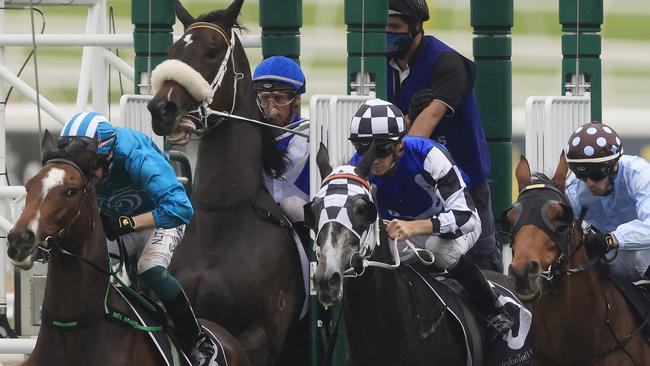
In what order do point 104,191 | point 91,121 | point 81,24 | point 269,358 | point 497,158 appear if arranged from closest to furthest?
1. point 91,121
2. point 104,191
3. point 269,358
4. point 497,158
5. point 81,24

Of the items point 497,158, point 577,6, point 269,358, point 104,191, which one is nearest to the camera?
point 104,191

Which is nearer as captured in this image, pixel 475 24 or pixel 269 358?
pixel 269 358

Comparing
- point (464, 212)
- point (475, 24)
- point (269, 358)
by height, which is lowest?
point (269, 358)

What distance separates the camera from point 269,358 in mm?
8914

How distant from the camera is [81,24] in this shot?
58.5 feet

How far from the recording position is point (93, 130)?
7527mm

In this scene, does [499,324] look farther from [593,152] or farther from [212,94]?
[212,94]

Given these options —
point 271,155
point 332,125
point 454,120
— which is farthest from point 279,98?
point 454,120

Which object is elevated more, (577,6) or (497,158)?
(577,6)

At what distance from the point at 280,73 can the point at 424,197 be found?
1.63 metres

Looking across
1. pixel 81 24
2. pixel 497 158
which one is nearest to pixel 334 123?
pixel 497 158

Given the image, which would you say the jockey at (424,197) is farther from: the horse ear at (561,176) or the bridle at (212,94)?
the bridle at (212,94)

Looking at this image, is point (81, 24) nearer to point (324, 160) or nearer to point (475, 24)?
point (475, 24)

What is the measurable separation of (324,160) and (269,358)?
1603mm
